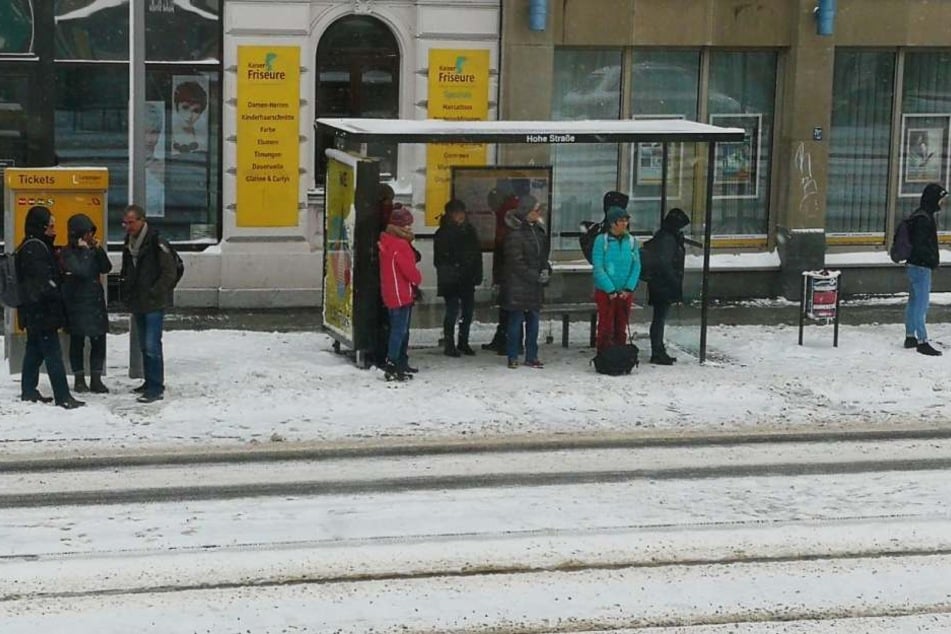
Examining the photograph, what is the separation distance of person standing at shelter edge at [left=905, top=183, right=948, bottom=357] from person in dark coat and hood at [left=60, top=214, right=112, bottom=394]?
8.18 metres

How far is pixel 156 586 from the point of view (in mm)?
10156

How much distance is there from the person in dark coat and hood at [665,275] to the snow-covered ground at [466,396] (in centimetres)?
26

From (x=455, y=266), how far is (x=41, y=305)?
4.38 meters

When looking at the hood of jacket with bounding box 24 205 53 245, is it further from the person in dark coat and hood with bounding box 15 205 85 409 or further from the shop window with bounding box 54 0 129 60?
the shop window with bounding box 54 0 129 60

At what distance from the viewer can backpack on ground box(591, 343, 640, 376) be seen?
55.6 ft

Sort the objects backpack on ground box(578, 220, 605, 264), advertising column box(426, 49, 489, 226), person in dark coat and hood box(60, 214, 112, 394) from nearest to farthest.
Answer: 1. person in dark coat and hood box(60, 214, 112, 394)
2. backpack on ground box(578, 220, 605, 264)
3. advertising column box(426, 49, 489, 226)

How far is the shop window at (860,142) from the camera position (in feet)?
76.1

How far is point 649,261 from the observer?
1770 centimetres

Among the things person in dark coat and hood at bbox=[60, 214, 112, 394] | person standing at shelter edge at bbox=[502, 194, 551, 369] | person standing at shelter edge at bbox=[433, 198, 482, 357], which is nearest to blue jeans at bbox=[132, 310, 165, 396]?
person in dark coat and hood at bbox=[60, 214, 112, 394]

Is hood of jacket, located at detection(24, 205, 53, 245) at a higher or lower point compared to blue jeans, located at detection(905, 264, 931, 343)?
higher

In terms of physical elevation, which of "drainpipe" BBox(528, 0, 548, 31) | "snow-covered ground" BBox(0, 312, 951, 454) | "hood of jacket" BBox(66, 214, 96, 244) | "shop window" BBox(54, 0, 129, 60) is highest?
"drainpipe" BBox(528, 0, 548, 31)

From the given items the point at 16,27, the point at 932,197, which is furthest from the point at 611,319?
the point at 16,27

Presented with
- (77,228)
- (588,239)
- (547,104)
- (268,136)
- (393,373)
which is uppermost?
(547,104)

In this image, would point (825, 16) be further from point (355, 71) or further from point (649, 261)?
point (649, 261)
